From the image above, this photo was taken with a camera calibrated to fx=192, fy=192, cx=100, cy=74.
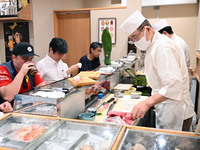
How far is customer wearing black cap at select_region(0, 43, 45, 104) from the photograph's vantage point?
195 cm

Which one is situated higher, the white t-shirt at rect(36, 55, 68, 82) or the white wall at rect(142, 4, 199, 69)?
the white wall at rect(142, 4, 199, 69)

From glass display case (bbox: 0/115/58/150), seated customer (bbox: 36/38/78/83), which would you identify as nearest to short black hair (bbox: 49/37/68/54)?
seated customer (bbox: 36/38/78/83)

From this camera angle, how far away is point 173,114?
1716 mm

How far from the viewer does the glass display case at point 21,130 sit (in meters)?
1.07

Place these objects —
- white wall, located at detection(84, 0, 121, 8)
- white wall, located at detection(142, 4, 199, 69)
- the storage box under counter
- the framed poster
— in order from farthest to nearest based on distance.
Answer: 1. white wall, located at detection(84, 0, 121, 8)
2. white wall, located at detection(142, 4, 199, 69)
3. the framed poster
4. the storage box under counter

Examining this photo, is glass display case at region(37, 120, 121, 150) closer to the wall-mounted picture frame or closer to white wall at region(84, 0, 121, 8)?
the wall-mounted picture frame

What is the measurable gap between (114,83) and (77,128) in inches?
78.2

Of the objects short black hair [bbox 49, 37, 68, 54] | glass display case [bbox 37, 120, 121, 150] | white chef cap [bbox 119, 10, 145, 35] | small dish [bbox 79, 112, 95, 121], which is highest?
white chef cap [bbox 119, 10, 145, 35]

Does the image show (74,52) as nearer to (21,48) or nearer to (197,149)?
(21,48)

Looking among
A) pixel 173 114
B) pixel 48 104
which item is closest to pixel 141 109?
pixel 173 114

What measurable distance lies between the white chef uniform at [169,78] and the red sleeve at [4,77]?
1452mm

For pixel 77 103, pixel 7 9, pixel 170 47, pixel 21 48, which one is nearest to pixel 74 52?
pixel 7 9

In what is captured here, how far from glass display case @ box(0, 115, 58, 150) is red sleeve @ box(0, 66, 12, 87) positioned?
0.77 meters

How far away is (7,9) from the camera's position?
13.0ft
